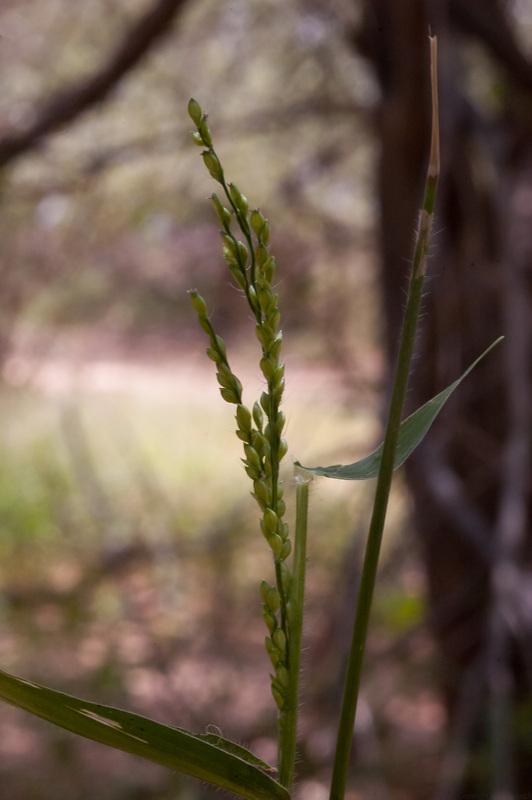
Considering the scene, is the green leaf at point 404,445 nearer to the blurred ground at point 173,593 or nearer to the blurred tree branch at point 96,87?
the blurred ground at point 173,593

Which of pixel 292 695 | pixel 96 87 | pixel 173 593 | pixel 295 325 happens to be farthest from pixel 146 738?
pixel 173 593

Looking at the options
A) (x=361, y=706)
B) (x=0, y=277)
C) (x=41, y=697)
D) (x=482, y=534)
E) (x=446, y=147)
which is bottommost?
(x=41, y=697)

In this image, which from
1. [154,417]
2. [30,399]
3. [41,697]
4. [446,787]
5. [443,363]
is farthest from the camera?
[154,417]

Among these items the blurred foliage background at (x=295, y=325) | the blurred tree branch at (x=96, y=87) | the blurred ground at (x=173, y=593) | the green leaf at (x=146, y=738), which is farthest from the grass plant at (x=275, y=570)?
the blurred tree branch at (x=96, y=87)

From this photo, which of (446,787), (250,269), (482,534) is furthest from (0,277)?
(250,269)

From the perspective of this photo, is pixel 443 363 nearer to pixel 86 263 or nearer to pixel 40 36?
pixel 86 263

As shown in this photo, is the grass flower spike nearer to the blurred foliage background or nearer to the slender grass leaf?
the slender grass leaf
